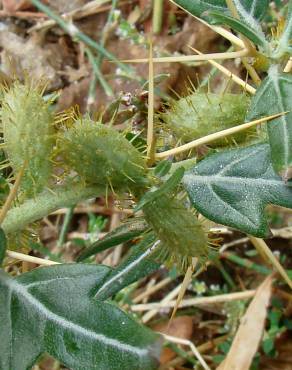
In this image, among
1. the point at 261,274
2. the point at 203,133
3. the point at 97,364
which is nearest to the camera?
the point at 97,364

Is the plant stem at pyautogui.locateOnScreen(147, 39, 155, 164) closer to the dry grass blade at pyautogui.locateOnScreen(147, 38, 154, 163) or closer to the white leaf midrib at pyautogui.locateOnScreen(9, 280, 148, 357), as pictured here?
the dry grass blade at pyautogui.locateOnScreen(147, 38, 154, 163)

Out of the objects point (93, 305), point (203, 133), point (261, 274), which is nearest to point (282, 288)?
point (261, 274)

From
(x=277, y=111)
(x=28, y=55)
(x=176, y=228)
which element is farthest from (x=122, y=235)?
(x=28, y=55)

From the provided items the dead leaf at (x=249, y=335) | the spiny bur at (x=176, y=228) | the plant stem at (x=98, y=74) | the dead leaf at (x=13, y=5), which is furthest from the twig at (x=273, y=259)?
the dead leaf at (x=13, y=5)

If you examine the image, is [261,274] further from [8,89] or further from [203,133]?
[8,89]

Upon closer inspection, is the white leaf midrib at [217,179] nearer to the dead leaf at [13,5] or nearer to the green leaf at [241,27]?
the green leaf at [241,27]

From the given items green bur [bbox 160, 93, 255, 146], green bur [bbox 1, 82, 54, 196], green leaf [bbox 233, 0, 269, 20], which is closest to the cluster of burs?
green bur [bbox 1, 82, 54, 196]

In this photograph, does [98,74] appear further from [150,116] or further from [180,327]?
[150,116]
